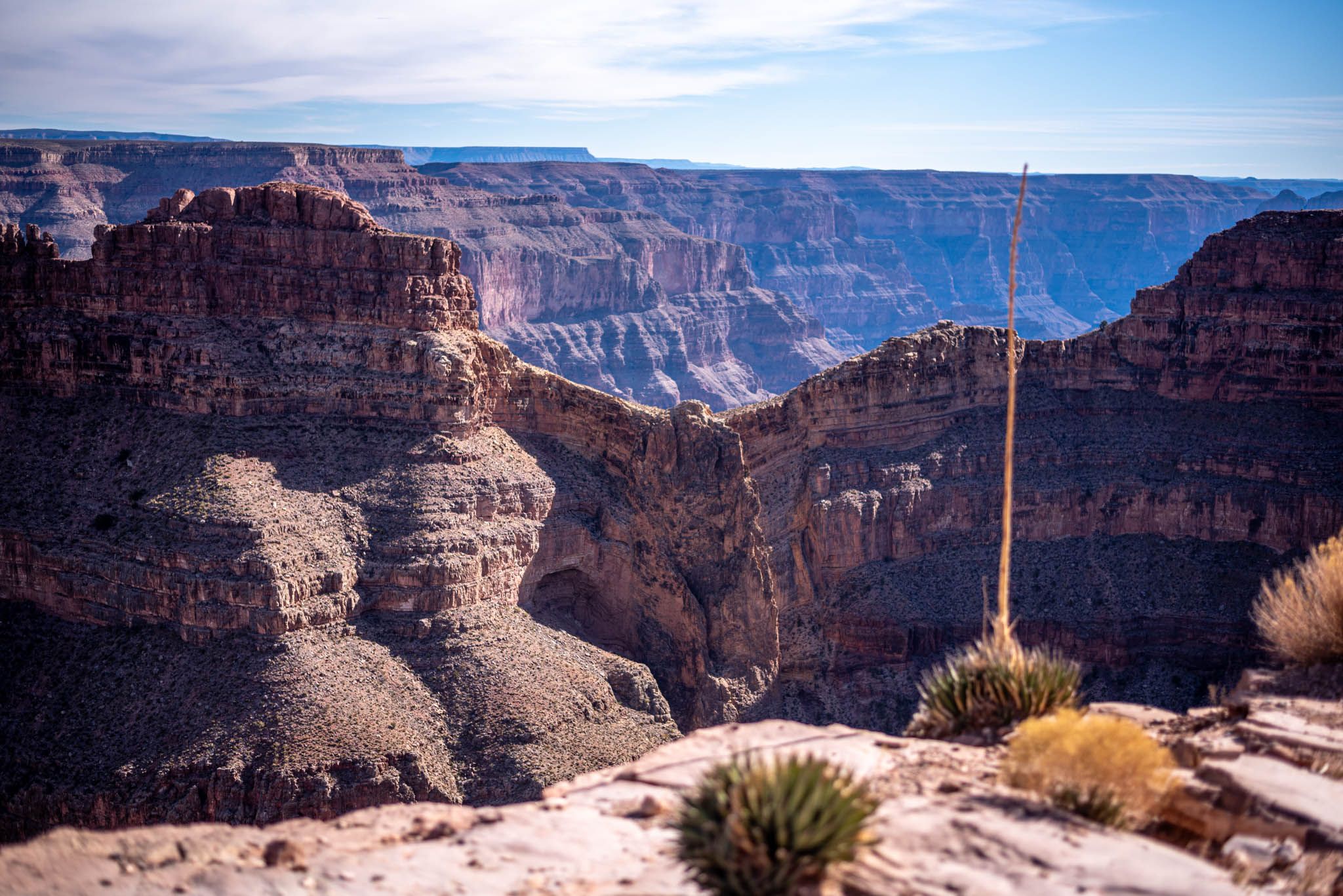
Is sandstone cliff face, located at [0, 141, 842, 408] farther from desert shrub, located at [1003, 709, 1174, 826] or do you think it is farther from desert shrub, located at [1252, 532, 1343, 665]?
desert shrub, located at [1003, 709, 1174, 826]

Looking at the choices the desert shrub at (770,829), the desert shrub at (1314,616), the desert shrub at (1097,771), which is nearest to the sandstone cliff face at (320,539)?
the desert shrub at (1314,616)

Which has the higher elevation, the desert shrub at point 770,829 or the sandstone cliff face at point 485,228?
the sandstone cliff face at point 485,228

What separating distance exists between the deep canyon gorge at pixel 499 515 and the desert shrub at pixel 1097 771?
98.2 ft

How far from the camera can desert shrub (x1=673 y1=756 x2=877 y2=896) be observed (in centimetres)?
1684

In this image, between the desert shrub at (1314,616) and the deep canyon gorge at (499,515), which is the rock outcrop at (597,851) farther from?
the deep canyon gorge at (499,515)

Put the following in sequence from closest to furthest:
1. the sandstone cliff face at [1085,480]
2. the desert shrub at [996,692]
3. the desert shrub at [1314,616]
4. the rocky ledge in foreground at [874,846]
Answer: the rocky ledge in foreground at [874,846] < the desert shrub at [996,692] < the desert shrub at [1314,616] < the sandstone cliff face at [1085,480]

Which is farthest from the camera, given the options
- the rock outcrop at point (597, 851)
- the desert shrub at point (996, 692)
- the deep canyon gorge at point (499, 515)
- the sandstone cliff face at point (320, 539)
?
the deep canyon gorge at point (499, 515)

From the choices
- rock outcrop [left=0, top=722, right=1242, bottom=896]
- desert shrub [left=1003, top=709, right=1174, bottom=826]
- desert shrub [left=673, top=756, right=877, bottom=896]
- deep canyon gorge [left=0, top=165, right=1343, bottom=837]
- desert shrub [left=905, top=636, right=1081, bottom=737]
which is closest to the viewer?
desert shrub [left=673, top=756, right=877, bottom=896]

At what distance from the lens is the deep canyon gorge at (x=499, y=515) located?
4781 centimetres

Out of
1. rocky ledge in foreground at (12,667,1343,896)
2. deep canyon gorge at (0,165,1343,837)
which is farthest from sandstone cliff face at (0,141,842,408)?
rocky ledge in foreground at (12,667,1343,896)

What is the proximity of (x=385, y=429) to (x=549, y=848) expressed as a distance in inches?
1514

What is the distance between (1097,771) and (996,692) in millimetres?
4718

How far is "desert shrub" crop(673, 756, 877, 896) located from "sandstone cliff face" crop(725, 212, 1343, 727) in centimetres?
4250

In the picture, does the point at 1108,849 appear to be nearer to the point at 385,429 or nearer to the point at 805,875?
the point at 805,875
